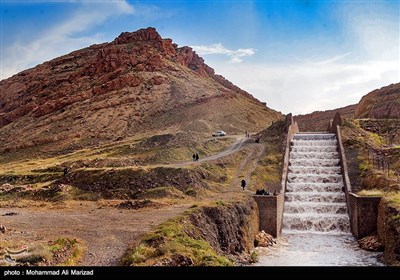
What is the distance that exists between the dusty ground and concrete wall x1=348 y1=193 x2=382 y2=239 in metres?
7.63

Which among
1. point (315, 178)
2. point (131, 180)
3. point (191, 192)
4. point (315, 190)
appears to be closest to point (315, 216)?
point (315, 190)

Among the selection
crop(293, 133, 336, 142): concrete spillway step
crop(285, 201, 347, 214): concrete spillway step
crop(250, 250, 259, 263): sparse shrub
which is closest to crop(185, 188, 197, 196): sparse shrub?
crop(285, 201, 347, 214): concrete spillway step

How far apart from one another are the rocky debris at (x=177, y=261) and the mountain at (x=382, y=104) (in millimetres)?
46146

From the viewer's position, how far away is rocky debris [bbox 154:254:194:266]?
1544 centimetres

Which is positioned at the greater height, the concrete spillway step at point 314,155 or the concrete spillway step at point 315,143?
the concrete spillway step at point 315,143

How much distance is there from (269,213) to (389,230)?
312 inches

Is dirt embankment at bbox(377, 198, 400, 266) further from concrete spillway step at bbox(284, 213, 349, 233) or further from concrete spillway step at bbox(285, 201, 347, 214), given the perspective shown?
concrete spillway step at bbox(285, 201, 347, 214)

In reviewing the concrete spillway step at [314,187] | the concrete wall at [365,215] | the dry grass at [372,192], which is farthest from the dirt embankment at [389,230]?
the concrete spillway step at [314,187]

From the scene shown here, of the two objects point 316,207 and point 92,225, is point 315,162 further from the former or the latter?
point 92,225

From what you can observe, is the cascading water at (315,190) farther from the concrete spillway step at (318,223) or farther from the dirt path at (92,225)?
the dirt path at (92,225)

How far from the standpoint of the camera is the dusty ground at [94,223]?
17.4 meters

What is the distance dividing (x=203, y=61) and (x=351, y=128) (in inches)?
3320

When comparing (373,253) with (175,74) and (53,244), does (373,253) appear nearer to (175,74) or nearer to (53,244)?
(53,244)

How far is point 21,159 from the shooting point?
60406 mm
